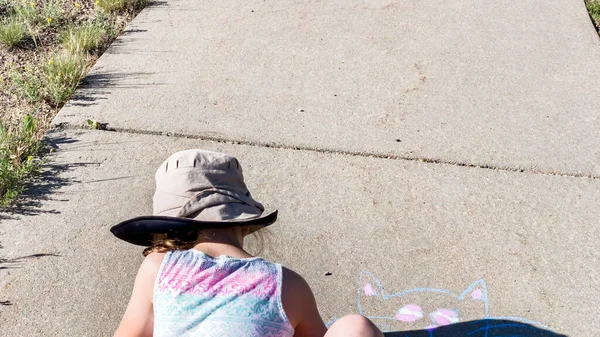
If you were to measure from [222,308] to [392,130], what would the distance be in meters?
1.99

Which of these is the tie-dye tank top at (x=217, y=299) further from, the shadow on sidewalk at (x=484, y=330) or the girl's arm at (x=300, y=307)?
the shadow on sidewalk at (x=484, y=330)

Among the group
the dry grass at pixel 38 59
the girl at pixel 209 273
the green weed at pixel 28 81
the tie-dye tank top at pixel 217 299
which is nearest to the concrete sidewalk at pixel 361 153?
the dry grass at pixel 38 59

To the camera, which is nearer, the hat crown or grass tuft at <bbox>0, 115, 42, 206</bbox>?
the hat crown

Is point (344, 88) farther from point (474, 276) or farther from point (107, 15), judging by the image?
point (107, 15)

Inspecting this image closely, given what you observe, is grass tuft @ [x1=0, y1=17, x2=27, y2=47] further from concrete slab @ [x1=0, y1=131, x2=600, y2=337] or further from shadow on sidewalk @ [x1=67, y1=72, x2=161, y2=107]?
concrete slab @ [x1=0, y1=131, x2=600, y2=337]

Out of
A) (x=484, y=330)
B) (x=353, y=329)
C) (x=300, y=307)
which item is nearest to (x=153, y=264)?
(x=300, y=307)

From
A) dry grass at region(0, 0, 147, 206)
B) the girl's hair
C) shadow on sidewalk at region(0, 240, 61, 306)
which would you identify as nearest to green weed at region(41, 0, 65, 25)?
dry grass at region(0, 0, 147, 206)

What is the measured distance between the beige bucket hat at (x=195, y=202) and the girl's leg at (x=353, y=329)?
1.42 ft

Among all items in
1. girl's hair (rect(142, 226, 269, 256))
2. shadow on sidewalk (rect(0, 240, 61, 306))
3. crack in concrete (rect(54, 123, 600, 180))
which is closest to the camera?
girl's hair (rect(142, 226, 269, 256))

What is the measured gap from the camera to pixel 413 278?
9.55ft

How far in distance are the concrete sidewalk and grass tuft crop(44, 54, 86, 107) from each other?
104mm

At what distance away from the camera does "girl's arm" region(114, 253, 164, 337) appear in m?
2.20

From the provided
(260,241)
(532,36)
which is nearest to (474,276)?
(260,241)

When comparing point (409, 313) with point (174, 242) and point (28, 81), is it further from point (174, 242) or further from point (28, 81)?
point (28, 81)
